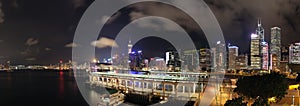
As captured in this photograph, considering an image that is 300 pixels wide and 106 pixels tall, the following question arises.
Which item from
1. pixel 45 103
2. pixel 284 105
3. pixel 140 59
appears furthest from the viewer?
pixel 140 59

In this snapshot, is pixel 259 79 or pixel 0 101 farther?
pixel 0 101

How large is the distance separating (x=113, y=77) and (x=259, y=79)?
651 inches

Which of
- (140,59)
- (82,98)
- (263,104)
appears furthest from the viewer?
(140,59)

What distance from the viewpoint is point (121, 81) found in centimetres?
2158

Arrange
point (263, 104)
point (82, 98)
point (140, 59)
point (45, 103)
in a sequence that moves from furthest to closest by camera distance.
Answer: point (140, 59)
point (82, 98)
point (45, 103)
point (263, 104)

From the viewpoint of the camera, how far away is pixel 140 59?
46469mm

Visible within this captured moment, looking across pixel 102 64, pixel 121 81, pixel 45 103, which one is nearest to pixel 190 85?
pixel 45 103

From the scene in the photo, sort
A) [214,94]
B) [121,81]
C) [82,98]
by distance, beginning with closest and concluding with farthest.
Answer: [214,94]
[82,98]
[121,81]

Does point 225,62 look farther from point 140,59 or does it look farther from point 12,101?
point 12,101

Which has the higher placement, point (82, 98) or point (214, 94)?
point (214, 94)

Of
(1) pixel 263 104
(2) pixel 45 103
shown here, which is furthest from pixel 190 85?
(2) pixel 45 103

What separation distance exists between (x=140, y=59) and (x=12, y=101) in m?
30.6

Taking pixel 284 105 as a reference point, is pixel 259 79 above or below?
above

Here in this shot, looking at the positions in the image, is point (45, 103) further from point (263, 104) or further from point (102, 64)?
point (102, 64)
